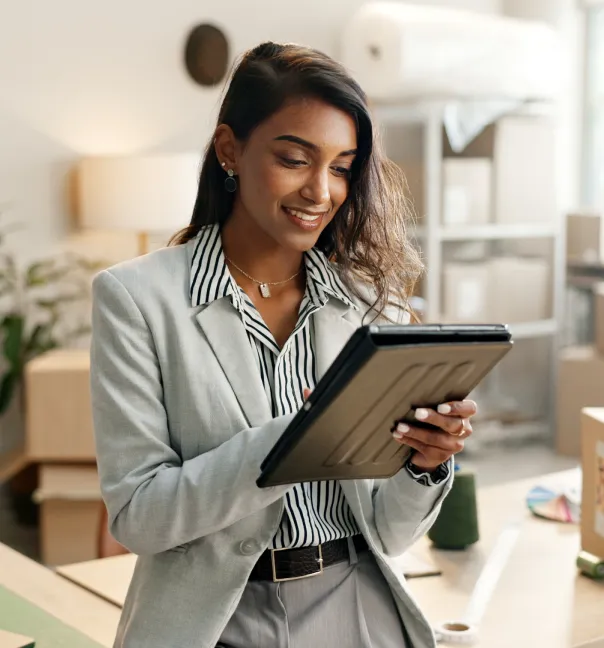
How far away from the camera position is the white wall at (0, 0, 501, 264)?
173 inches

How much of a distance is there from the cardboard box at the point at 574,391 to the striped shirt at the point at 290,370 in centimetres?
394

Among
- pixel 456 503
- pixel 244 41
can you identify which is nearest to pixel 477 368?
pixel 456 503

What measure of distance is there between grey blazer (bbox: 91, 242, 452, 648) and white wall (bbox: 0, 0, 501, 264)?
3.25 meters

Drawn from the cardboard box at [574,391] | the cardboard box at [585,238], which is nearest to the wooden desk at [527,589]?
the cardboard box at [574,391]

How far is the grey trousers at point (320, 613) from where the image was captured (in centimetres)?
130

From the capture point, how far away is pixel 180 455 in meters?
1.33

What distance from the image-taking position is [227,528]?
1.29 metres

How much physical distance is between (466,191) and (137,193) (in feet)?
6.01

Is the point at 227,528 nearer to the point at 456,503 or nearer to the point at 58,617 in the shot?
the point at 58,617

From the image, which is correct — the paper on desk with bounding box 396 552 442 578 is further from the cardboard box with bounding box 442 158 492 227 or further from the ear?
the cardboard box with bounding box 442 158 492 227

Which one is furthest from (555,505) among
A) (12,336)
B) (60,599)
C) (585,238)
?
(585,238)

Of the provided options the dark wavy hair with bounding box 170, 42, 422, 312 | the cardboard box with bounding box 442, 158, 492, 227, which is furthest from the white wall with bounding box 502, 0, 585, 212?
the dark wavy hair with bounding box 170, 42, 422, 312

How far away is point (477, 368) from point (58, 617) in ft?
2.90

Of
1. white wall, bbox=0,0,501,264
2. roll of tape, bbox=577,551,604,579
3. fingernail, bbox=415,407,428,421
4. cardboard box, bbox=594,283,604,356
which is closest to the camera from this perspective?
fingernail, bbox=415,407,428,421
